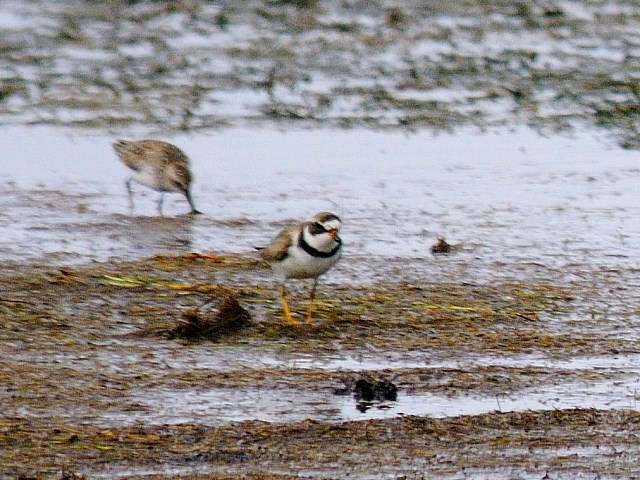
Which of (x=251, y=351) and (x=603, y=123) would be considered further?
(x=603, y=123)

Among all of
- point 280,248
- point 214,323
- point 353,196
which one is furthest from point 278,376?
point 353,196

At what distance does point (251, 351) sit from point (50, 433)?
1.79 m

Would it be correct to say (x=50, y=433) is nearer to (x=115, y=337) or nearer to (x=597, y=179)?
(x=115, y=337)

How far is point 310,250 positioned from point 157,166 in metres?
Result: 4.27

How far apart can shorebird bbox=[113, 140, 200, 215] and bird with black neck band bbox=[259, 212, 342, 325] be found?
3641mm

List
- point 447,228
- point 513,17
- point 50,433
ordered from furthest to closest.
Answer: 1. point 513,17
2. point 447,228
3. point 50,433

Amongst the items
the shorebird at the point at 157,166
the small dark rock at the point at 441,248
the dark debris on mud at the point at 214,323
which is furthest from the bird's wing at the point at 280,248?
the shorebird at the point at 157,166

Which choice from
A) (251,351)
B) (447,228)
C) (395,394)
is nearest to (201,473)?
(395,394)

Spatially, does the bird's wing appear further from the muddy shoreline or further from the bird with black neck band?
the muddy shoreline

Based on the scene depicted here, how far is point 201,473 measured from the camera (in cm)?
625

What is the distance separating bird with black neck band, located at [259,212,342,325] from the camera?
352 inches

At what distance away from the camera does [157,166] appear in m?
13.0

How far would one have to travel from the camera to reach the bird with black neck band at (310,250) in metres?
Result: 8.94

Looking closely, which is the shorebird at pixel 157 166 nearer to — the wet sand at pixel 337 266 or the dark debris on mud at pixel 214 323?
the wet sand at pixel 337 266
